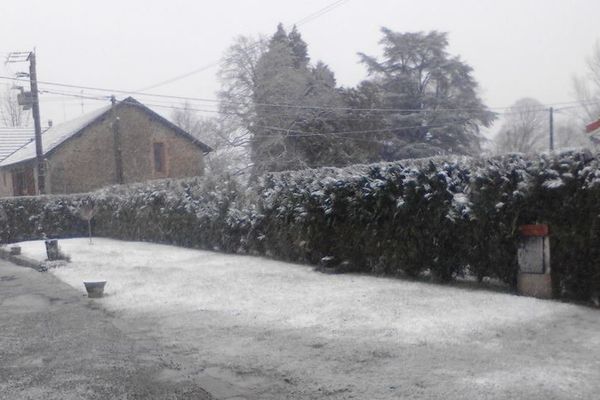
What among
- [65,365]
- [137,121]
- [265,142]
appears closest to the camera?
[65,365]

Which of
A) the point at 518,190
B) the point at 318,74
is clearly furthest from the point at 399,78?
the point at 518,190

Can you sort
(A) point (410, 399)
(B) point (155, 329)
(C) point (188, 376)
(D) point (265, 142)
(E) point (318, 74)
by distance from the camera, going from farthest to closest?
1. (E) point (318, 74)
2. (D) point (265, 142)
3. (B) point (155, 329)
4. (C) point (188, 376)
5. (A) point (410, 399)

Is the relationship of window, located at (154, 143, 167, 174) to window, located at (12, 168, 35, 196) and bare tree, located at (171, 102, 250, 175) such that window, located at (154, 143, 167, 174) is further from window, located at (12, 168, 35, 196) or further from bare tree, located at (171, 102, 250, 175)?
window, located at (12, 168, 35, 196)

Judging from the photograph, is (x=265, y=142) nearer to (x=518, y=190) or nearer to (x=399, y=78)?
(x=399, y=78)

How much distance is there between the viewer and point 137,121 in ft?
127

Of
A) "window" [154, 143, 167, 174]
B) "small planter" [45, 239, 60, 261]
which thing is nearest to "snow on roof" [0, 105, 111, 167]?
"window" [154, 143, 167, 174]

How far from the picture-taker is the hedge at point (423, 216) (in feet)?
23.6

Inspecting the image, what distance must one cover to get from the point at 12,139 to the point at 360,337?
45.6 m

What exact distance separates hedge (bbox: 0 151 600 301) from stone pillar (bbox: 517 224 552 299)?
0.11m

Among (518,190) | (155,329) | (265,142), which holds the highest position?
(265,142)

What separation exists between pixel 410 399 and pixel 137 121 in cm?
3655

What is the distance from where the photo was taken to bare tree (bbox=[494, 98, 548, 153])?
5086 cm

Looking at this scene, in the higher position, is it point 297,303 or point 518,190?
point 518,190

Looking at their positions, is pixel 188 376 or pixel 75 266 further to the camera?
pixel 75 266
